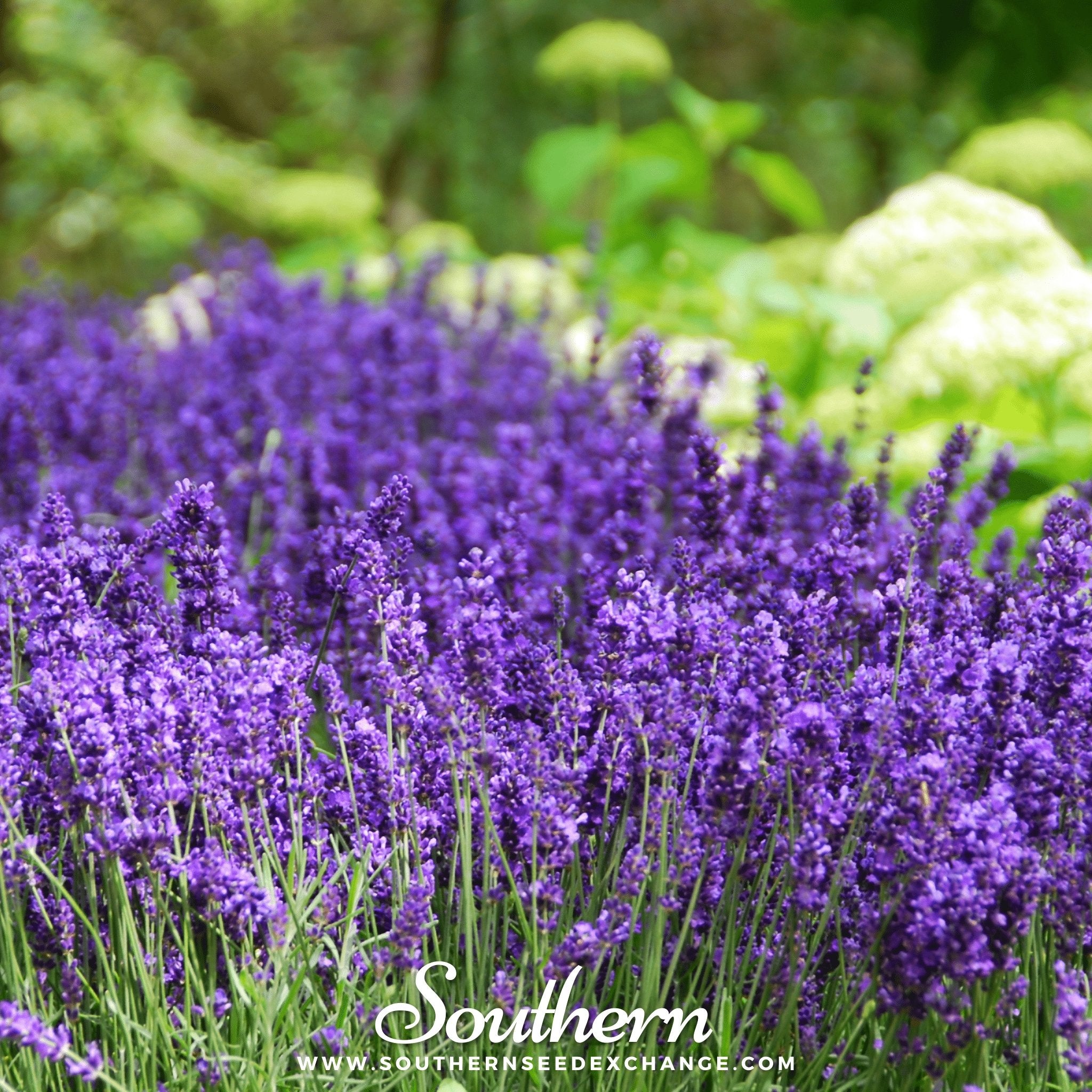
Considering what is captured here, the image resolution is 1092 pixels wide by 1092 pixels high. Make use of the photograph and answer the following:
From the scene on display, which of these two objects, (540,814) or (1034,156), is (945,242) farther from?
(540,814)

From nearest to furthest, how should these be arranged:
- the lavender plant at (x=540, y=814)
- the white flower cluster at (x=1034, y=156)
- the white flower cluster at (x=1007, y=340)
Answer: the lavender plant at (x=540, y=814) < the white flower cluster at (x=1007, y=340) < the white flower cluster at (x=1034, y=156)

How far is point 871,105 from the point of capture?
11.1m

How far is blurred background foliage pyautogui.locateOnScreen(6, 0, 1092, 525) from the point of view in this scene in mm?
3746

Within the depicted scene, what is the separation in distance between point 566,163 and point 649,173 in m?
0.49

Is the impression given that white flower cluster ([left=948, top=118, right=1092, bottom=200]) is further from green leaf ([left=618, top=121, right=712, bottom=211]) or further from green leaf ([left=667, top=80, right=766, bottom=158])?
green leaf ([left=618, top=121, right=712, bottom=211])

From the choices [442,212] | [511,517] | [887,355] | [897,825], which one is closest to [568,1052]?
[897,825]

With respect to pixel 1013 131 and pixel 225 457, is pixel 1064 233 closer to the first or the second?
pixel 1013 131

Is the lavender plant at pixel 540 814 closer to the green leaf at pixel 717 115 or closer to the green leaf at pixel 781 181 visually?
the green leaf at pixel 781 181

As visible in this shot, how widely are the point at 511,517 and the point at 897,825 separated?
0.89 m

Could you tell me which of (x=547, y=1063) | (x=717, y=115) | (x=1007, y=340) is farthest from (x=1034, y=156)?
(x=547, y=1063)

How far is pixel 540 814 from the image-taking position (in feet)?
5.34

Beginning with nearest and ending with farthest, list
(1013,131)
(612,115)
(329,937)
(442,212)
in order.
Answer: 1. (329,937)
2. (1013,131)
3. (612,115)
4. (442,212)

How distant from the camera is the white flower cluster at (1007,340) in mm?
3387

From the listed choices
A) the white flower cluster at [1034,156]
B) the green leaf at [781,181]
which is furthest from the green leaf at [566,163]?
the white flower cluster at [1034,156]
